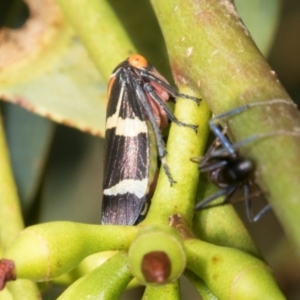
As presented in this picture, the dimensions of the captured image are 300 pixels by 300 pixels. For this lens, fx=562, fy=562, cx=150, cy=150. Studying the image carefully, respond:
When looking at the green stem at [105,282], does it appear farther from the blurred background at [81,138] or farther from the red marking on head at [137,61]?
the blurred background at [81,138]

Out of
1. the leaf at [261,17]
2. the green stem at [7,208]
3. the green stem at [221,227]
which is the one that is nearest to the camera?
the green stem at [221,227]

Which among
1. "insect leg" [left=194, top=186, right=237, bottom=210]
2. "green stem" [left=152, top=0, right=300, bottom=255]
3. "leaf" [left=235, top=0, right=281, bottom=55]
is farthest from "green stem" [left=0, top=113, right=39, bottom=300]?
"leaf" [left=235, top=0, right=281, bottom=55]

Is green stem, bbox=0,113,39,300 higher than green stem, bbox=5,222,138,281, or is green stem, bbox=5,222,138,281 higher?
green stem, bbox=5,222,138,281

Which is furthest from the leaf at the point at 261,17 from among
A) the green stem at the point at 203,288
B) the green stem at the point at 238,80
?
the green stem at the point at 203,288

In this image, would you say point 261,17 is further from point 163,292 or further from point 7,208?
point 163,292

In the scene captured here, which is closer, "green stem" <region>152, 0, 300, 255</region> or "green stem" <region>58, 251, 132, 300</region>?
"green stem" <region>152, 0, 300, 255</region>

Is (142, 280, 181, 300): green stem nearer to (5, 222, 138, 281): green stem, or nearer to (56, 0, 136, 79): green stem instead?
(5, 222, 138, 281): green stem

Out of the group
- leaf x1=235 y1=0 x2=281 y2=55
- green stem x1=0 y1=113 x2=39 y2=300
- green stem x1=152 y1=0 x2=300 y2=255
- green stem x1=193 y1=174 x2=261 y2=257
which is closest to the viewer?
green stem x1=152 y1=0 x2=300 y2=255
